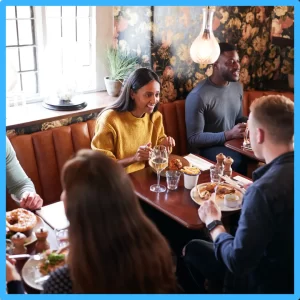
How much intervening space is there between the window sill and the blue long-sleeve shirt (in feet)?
1.97

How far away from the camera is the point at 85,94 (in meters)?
3.11

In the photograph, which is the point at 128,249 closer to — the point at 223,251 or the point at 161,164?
the point at 223,251

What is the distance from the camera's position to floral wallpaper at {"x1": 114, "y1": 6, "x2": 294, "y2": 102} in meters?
2.96

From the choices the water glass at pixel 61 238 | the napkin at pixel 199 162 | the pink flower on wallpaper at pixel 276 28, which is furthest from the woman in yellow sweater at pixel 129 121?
the pink flower on wallpaper at pixel 276 28

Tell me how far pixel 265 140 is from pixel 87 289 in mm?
765

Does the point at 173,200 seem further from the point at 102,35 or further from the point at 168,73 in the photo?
the point at 102,35

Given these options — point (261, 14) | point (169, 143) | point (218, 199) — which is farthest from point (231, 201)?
point (261, 14)

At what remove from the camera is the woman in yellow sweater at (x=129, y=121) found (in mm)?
2283

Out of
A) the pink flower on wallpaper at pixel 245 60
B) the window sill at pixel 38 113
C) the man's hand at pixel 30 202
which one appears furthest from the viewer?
the pink flower on wallpaper at pixel 245 60

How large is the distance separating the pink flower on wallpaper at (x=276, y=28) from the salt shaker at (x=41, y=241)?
2936 millimetres

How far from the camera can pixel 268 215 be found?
53.0 inches

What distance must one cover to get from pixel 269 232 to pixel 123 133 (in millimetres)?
1183

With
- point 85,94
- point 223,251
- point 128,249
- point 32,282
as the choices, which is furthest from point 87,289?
point 85,94

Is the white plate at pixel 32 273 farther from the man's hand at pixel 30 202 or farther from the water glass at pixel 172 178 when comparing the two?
the water glass at pixel 172 178
